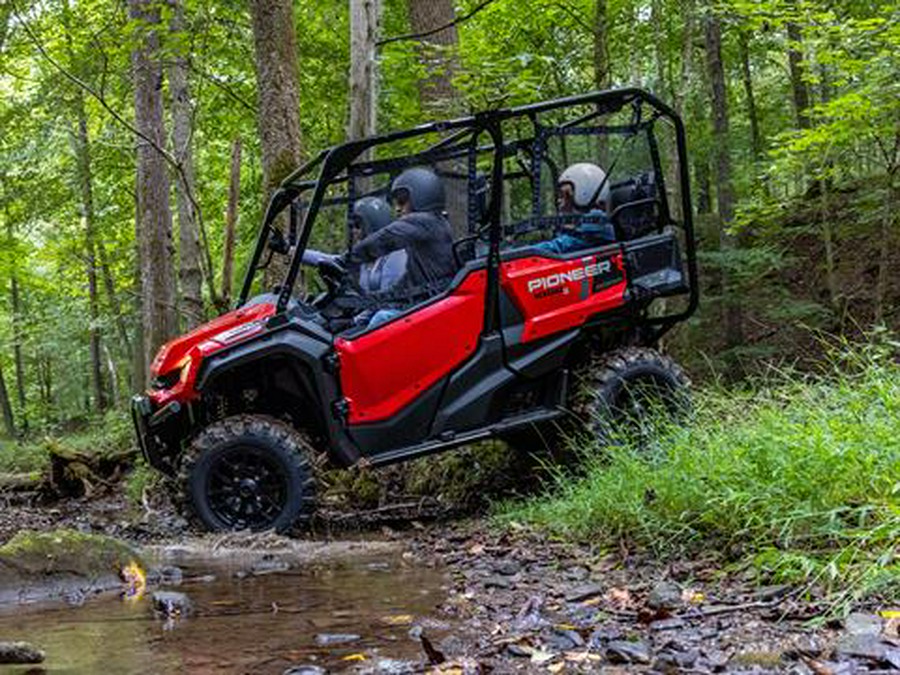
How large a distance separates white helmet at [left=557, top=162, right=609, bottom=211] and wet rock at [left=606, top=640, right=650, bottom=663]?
13.4ft

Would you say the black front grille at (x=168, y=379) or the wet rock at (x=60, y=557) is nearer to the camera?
the wet rock at (x=60, y=557)

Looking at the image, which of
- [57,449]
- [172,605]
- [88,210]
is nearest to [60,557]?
[172,605]

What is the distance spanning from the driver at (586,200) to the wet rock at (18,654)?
438 cm

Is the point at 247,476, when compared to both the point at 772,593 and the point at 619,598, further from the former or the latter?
the point at 772,593

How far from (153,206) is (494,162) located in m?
6.77

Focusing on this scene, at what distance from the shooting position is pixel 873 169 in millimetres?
19000

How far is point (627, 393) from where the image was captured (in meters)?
5.91

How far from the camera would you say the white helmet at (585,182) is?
19.8ft

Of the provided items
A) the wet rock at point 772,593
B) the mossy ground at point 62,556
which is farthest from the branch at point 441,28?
the wet rock at point 772,593

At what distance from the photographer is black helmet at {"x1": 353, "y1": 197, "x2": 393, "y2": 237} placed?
19.1 ft

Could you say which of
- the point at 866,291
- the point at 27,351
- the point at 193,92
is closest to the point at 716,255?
the point at 866,291

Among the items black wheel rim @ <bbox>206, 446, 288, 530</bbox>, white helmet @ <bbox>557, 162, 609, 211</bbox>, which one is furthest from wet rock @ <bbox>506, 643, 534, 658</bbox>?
white helmet @ <bbox>557, 162, 609, 211</bbox>

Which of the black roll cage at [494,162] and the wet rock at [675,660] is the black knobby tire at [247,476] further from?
the wet rock at [675,660]

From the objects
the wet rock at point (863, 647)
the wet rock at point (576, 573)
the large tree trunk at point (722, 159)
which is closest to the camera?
the wet rock at point (863, 647)
